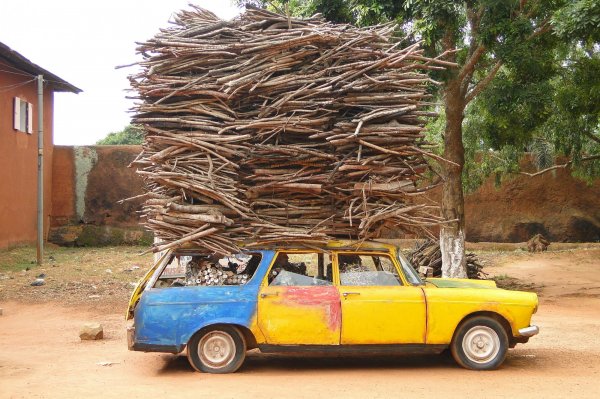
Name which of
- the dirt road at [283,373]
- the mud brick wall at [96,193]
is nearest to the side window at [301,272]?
the dirt road at [283,373]

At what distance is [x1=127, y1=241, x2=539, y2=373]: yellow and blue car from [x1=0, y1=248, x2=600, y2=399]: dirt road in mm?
280

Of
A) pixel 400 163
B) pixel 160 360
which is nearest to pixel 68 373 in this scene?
pixel 160 360

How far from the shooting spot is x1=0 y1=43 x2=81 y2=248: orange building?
20234 mm

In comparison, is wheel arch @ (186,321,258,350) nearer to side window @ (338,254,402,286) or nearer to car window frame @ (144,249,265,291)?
car window frame @ (144,249,265,291)

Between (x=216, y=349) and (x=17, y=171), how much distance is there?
1559cm

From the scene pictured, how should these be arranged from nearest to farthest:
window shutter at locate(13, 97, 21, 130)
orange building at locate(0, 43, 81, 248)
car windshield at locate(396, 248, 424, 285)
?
car windshield at locate(396, 248, 424, 285) < orange building at locate(0, 43, 81, 248) < window shutter at locate(13, 97, 21, 130)

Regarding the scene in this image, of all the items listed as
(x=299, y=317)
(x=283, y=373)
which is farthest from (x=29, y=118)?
(x=299, y=317)

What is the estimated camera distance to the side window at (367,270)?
765 centimetres

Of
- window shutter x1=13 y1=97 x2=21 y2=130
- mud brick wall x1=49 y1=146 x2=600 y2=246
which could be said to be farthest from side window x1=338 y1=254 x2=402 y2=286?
mud brick wall x1=49 y1=146 x2=600 y2=246

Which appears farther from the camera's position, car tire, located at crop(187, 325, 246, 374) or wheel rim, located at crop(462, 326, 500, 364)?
wheel rim, located at crop(462, 326, 500, 364)

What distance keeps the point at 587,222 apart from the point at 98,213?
15.7 m

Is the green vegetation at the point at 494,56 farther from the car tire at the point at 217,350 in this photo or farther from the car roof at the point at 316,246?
the car tire at the point at 217,350

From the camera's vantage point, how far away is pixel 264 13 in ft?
28.7

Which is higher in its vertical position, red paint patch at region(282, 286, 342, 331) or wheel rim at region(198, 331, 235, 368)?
red paint patch at region(282, 286, 342, 331)
